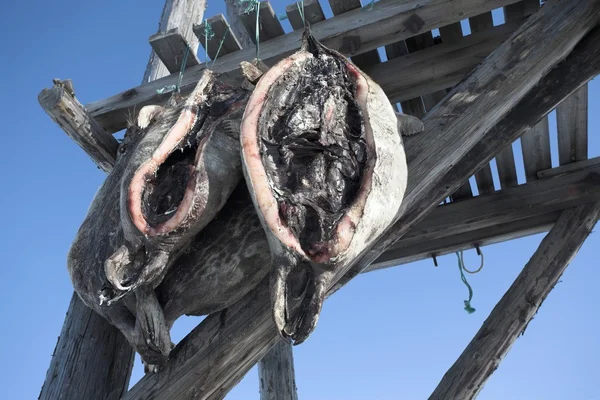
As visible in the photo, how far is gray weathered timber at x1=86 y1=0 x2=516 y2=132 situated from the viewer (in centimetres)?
260

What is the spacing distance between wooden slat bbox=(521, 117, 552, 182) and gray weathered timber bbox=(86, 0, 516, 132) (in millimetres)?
625

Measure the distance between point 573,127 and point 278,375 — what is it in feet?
6.95

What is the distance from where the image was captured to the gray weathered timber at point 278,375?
3.93 metres

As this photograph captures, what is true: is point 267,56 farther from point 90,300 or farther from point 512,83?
point 90,300

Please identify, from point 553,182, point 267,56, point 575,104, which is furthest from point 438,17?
point 553,182

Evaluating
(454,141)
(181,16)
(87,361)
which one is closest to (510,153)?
(454,141)

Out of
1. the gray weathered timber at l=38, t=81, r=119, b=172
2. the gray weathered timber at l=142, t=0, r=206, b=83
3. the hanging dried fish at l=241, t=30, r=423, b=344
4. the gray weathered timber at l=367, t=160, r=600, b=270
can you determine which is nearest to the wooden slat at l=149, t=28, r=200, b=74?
the gray weathered timber at l=38, t=81, r=119, b=172

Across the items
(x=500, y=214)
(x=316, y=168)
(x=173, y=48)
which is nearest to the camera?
(x=316, y=168)

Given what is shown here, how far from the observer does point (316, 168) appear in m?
1.84

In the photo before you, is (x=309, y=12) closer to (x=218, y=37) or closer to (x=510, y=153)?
(x=218, y=37)

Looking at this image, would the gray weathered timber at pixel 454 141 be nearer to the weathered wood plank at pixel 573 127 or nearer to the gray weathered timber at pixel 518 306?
the weathered wood plank at pixel 573 127

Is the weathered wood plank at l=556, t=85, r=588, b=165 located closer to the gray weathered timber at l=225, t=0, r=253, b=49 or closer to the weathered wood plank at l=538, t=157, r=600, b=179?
the weathered wood plank at l=538, t=157, r=600, b=179

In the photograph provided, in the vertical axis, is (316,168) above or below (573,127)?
above

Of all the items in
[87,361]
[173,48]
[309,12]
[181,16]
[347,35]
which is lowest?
[87,361]
